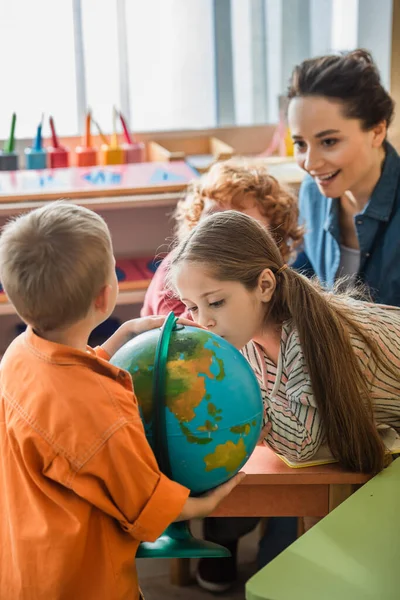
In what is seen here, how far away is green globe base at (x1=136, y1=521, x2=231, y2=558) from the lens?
1.69m

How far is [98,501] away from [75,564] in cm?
13

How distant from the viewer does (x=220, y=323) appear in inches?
77.4

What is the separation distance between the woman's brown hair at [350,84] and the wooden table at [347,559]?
1.35 metres

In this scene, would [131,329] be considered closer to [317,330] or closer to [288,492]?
[317,330]

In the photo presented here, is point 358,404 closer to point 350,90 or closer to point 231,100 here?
point 350,90

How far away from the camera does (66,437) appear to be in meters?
1.50

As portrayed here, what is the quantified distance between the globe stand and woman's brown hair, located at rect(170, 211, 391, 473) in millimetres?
265

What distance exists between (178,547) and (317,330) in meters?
0.58

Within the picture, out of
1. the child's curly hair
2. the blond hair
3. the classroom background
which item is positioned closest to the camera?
the blond hair

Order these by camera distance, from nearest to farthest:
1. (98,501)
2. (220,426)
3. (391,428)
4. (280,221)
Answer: (98,501)
(220,426)
(391,428)
(280,221)

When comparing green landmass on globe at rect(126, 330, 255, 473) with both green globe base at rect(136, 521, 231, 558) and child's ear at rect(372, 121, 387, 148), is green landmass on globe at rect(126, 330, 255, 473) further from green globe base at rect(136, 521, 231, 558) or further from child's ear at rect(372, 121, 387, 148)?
child's ear at rect(372, 121, 387, 148)

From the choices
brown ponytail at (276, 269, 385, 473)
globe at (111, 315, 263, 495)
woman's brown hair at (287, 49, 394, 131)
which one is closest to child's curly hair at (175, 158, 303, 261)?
woman's brown hair at (287, 49, 394, 131)

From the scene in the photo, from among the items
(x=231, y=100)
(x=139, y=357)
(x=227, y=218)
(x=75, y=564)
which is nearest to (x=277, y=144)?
(x=231, y=100)

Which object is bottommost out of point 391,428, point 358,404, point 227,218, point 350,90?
point 391,428
